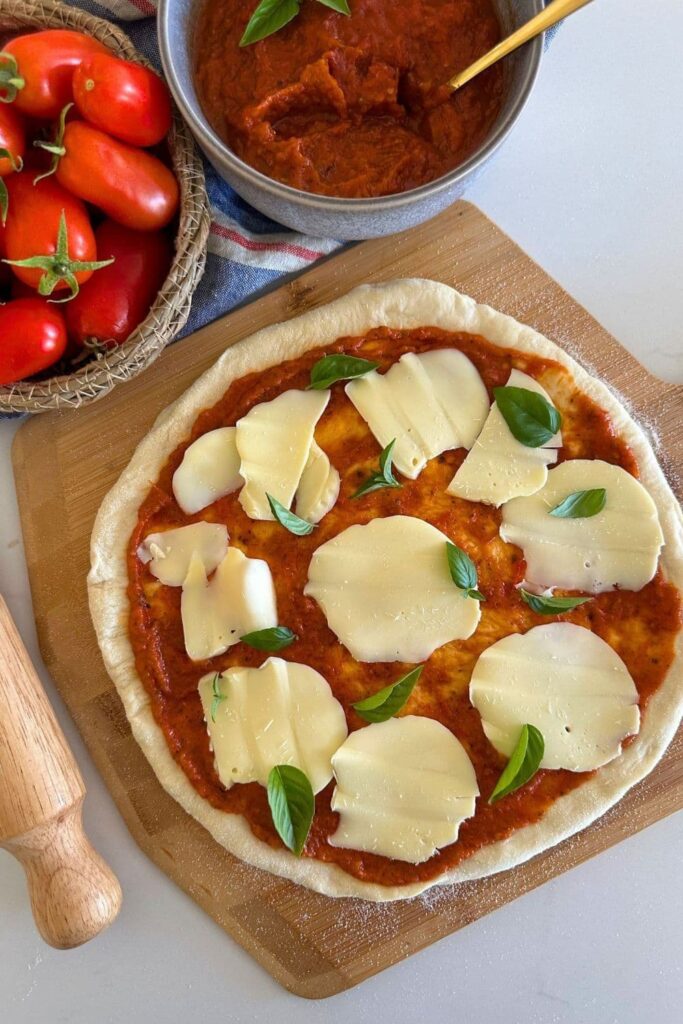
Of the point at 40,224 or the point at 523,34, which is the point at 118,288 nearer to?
the point at 40,224

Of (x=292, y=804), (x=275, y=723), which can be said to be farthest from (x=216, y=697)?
(x=292, y=804)

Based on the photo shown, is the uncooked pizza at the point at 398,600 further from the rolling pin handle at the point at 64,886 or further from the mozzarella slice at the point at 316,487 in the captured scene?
the rolling pin handle at the point at 64,886

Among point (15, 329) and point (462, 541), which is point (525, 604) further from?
point (15, 329)

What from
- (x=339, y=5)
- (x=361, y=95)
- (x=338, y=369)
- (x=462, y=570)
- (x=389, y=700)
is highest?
(x=339, y=5)

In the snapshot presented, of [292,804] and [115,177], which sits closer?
[115,177]

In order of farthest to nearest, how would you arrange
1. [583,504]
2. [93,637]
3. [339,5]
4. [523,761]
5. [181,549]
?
[93,637] < [181,549] < [583,504] < [523,761] < [339,5]

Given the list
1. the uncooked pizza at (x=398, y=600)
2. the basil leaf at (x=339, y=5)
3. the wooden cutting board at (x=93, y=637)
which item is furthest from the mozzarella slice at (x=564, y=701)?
the basil leaf at (x=339, y=5)

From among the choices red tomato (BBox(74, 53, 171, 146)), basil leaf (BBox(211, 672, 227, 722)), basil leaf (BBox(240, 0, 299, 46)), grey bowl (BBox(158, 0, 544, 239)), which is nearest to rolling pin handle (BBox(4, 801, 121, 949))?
basil leaf (BBox(211, 672, 227, 722))
